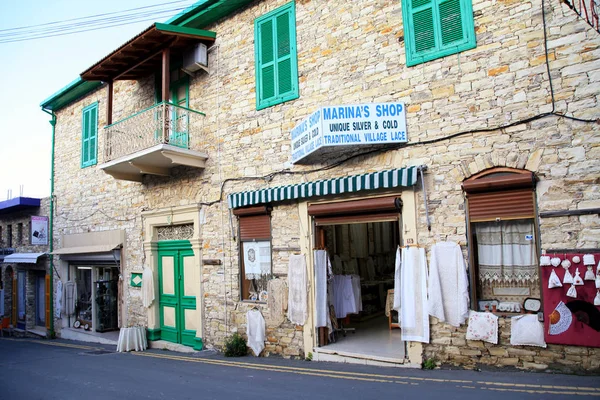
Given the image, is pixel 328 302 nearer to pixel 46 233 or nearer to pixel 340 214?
pixel 340 214

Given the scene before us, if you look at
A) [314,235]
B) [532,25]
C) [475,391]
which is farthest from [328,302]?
[532,25]

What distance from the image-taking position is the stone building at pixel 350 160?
5.84 meters

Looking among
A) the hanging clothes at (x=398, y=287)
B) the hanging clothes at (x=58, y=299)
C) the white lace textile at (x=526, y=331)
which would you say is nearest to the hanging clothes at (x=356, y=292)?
the hanging clothes at (x=398, y=287)

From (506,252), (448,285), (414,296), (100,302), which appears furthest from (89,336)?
(506,252)

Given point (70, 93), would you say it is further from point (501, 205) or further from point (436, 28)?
point (501, 205)

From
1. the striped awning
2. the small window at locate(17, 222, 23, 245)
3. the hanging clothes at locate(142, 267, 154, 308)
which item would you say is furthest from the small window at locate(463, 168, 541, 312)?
the small window at locate(17, 222, 23, 245)

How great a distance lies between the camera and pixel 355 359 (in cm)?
742

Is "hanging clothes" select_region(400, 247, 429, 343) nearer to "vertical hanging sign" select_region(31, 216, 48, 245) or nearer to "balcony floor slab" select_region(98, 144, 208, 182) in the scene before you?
"balcony floor slab" select_region(98, 144, 208, 182)

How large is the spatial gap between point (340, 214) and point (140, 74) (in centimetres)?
718

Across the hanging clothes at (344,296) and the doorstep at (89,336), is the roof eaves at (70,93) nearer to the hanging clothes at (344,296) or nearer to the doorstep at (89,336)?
the doorstep at (89,336)

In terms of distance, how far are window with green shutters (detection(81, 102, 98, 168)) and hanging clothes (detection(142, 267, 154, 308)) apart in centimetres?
476

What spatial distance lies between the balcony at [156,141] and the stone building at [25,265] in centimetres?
699

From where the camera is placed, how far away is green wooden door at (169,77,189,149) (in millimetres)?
9914

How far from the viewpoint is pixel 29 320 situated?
57.0 feet
